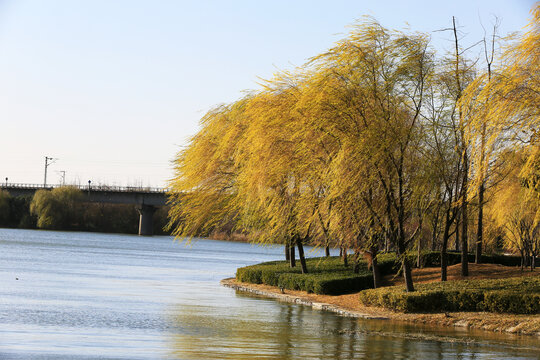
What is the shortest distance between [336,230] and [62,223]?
8402cm

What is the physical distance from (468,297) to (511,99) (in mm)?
5748

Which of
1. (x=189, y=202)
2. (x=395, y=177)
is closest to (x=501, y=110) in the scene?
(x=395, y=177)

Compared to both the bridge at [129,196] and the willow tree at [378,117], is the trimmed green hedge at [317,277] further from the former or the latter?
the bridge at [129,196]

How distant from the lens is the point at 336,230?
24.8m

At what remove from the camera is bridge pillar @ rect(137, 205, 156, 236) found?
330ft

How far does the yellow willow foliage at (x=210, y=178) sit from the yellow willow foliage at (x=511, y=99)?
16410mm

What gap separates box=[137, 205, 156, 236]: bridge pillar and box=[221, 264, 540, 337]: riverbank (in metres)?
68.1

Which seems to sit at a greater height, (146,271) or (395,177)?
(395,177)

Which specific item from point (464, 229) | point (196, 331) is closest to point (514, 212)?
point (464, 229)

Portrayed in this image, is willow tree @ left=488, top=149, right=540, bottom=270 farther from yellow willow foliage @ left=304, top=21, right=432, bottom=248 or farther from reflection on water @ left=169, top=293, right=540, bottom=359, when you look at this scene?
reflection on water @ left=169, top=293, right=540, bottom=359

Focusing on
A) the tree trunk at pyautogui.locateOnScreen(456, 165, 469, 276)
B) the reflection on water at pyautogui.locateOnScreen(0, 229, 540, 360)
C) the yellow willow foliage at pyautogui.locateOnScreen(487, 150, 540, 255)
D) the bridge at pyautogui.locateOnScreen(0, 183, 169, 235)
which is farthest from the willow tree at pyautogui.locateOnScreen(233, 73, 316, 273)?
the bridge at pyautogui.locateOnScreen(0, 183, 169, 235)

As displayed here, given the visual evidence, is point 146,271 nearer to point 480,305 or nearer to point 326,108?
point 326,108

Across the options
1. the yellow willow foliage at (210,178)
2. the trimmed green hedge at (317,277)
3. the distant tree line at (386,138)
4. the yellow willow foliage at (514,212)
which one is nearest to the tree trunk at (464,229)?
the distant tree line at (386,138)

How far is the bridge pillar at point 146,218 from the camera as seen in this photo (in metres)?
100
